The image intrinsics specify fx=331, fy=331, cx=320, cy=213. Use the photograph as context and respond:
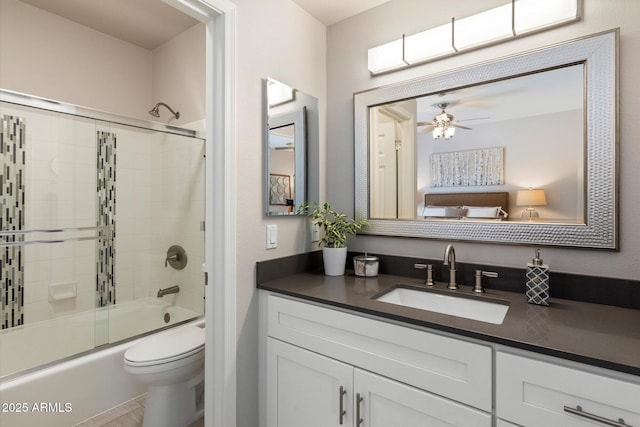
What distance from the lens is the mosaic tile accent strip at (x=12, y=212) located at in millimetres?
2094

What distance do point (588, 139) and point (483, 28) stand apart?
624 millimetres

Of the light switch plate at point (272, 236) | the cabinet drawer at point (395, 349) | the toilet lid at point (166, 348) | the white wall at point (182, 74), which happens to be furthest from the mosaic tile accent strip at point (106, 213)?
the cabinet drawer at point (395, 349)

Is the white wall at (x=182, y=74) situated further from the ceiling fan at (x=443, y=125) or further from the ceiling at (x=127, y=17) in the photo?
the ceiling fan at (x=443, y=125)

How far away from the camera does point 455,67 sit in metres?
1.52

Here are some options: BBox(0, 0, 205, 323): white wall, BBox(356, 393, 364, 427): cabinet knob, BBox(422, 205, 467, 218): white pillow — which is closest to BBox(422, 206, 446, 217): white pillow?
BBox(422, 205, 467, 218): white pillow

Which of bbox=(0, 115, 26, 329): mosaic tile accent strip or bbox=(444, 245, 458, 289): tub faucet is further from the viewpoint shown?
bbox=(0, 115, 26, 329): mosaic tile accent strip

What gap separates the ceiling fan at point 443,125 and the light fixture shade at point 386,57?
0.32 m

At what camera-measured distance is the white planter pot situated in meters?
1.66

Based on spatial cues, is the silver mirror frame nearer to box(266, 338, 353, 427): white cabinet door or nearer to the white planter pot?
the white planter pot

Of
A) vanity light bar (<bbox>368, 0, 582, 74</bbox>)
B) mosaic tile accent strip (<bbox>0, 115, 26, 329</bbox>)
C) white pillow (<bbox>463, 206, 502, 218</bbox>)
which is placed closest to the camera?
vanity light bar (<bbox>368, 0, 582, 74</bbox>)

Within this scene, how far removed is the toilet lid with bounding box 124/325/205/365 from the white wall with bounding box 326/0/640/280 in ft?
3.34

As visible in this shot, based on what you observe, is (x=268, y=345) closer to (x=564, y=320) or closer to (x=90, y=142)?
(x=564, y=320)

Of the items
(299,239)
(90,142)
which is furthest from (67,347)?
(299,239)

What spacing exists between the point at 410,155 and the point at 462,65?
45 cm
